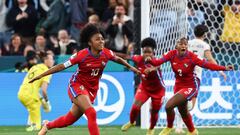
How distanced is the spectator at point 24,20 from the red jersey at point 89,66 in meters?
9.92

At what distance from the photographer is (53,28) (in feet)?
73.0

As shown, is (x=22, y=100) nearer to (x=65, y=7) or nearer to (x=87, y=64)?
(x=65, y=7)

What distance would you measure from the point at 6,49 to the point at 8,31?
30.9 inches

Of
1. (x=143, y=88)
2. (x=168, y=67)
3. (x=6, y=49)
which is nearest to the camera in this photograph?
(x=143, y=88)

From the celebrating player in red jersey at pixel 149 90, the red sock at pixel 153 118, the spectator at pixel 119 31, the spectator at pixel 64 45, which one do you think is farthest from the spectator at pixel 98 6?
the red sock at pixel 153 118

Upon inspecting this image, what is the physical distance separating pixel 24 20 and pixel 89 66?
10146 millimetres

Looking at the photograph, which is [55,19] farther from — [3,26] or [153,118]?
[153,118]

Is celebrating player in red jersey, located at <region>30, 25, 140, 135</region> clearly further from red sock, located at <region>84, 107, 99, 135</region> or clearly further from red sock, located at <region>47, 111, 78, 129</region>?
red sock, located at <region>84, 107, 99, 135</region>

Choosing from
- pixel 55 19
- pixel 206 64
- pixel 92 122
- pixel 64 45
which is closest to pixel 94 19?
pixel 64 45

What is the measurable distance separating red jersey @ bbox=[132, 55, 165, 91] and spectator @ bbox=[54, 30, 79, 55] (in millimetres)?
5325

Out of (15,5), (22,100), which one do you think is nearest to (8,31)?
(15,5)

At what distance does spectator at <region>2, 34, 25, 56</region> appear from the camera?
21469 mm

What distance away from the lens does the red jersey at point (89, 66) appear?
12211 millimetres

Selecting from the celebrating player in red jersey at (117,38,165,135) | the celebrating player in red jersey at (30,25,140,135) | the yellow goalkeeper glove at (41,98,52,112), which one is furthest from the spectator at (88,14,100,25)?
the celebrating player in red jersey at (30,25,140,135)
